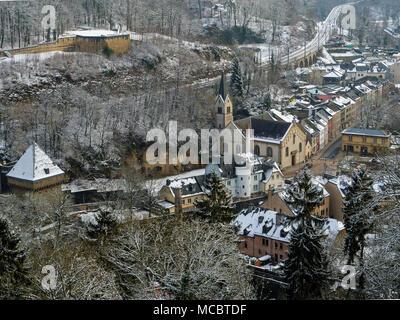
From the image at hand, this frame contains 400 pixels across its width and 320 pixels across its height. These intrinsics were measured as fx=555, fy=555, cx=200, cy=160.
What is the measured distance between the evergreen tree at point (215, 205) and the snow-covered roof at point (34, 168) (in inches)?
532

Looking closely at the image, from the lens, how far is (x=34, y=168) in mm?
33312

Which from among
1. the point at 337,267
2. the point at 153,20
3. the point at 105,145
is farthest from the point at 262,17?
the point at 337,267

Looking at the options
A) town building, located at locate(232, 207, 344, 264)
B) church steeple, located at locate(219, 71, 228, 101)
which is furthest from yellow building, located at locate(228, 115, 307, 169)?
town building, located at locate(232, 207, 344, 264)

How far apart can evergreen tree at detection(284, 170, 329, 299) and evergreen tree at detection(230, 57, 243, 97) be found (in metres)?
35.1

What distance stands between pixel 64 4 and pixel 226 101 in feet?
91.3

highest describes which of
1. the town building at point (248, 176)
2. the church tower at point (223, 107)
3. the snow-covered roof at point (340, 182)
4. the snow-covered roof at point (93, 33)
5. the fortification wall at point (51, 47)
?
the snow-covered roof at point (93, 33)

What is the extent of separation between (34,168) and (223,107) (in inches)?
708

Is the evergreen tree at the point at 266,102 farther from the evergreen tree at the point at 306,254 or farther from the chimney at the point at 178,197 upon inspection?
the evergreen tree at the point at 306,254

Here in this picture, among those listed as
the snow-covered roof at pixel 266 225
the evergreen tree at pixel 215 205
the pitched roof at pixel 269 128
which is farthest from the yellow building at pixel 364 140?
the evergreen tree at pixel 215 205

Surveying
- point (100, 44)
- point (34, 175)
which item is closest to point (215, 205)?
point (34, 175)

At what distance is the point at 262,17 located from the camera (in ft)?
273

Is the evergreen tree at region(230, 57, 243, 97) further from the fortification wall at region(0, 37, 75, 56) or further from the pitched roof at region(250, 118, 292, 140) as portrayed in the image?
the fortification wall at region(0, 37, 75, 56)

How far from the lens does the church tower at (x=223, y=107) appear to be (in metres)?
45.9

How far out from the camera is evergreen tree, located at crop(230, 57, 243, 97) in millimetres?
53469
